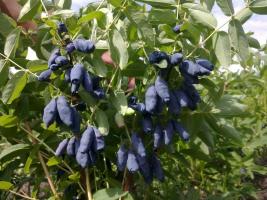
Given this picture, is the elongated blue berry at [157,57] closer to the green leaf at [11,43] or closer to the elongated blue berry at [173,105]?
the elongated blue berry at [173,105]

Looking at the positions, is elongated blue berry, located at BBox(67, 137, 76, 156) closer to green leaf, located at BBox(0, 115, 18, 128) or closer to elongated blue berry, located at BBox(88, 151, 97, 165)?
elongated blue berry, located at BBox(88, 151, 97, 165)

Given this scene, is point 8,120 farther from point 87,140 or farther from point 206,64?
point 206,64

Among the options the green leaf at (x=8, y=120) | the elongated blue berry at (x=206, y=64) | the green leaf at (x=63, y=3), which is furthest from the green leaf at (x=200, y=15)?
the green leaf at (x=8, y=120)

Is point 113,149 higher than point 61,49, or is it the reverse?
point 61,49

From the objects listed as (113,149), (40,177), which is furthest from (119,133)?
(40,177)

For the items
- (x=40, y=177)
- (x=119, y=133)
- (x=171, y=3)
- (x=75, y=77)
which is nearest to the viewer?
(x=75, y=77)

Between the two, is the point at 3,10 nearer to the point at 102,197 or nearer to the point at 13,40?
the point at 13,40
